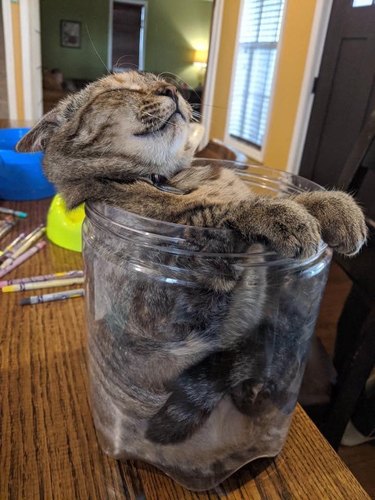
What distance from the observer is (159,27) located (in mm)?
5395

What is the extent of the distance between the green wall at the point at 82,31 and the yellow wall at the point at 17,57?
1.61 metres

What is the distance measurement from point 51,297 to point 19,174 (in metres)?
0.54

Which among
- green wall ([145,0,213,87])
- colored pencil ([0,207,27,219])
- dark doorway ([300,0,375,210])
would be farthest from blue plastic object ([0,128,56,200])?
green wall ([145,0,213,87])

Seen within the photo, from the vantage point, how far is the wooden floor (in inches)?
45.6

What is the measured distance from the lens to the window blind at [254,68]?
302cm

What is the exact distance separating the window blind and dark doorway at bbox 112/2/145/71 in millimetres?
2486

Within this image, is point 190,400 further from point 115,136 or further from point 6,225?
point 6,225

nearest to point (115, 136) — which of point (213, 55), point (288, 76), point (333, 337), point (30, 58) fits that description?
point (333, 337)

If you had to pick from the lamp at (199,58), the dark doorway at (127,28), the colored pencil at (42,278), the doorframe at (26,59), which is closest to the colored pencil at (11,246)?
the colored pencil at (42,278)

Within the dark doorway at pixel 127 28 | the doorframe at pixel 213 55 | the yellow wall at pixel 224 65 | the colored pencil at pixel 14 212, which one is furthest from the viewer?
the dark doorway at pixel 127 28

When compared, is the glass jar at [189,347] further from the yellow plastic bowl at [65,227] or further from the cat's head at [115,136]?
the yellow plastic bowl at [65,227]

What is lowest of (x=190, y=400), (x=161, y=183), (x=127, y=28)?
(x=190, y=400)

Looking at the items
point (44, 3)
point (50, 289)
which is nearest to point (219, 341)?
point (50, 289)

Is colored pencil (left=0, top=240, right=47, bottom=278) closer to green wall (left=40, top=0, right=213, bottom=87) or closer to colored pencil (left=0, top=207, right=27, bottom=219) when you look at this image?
colored pencil (left=0, top=207, right=27, bottom=219)
